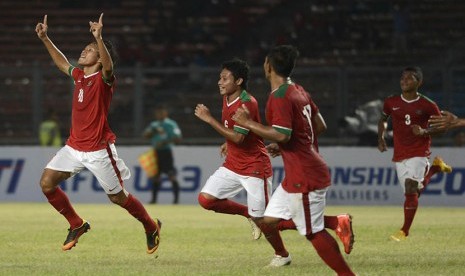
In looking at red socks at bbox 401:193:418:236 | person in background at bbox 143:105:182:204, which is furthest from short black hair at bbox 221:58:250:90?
person in background at bbox 143:105:182:204

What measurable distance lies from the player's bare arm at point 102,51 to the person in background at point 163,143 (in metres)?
12.9

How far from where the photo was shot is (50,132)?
91.5 feet

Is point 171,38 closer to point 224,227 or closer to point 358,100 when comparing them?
point 358,100

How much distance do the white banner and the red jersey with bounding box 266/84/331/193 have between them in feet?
49.6

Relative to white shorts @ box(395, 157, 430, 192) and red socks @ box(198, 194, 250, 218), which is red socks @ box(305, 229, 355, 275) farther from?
white shorts @ box(395, 157, 430, 192)

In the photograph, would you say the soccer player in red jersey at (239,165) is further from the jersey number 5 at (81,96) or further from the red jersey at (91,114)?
the jersey number 5 at (81,96)

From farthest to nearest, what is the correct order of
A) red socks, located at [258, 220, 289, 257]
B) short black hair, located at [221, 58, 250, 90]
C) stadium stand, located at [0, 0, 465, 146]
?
stadium stand, located at [0, 0, 465, 146], short black hair, located at [221, 58, 250, 90], red socks, located at [258, 220, 289, 257]

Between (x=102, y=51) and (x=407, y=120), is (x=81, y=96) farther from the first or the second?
(x=407, y=120)

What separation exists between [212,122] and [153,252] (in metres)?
2.88

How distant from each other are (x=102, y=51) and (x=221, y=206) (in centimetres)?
237

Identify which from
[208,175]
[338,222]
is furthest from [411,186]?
[208,175]

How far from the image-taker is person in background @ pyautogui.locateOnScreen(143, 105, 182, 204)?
1021 inches

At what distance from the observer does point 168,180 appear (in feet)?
87.6

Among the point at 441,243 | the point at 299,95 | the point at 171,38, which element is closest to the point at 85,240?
the point at 441,243
